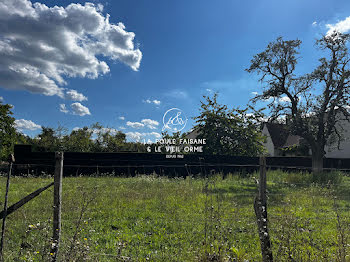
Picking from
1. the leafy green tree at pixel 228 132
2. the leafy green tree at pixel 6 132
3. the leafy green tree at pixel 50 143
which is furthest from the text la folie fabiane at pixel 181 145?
the leafy green tree at pixel 6 132

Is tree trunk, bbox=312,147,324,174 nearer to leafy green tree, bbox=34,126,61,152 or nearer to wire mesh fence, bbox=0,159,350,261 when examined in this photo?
wire mesh fence, bbox=0,159,350,261

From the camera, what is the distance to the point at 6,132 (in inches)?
749

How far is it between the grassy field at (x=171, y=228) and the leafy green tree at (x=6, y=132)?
36.3 feet

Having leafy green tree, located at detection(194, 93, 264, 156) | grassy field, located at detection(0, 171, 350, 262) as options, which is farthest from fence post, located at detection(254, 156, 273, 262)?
leafy green tree, located at detection(194, 93, 264, 156)

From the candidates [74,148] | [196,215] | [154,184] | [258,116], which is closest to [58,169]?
[196,215]

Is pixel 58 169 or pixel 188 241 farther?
pixel 188 241

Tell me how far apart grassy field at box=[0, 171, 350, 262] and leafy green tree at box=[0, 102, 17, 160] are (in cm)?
1108

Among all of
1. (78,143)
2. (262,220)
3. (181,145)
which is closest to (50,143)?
(78,143)

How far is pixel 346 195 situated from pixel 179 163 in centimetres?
819

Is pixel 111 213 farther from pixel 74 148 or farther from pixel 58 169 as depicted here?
pixel 74 148

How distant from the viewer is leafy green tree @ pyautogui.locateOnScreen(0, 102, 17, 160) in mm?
18428

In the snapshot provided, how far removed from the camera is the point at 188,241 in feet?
15.2

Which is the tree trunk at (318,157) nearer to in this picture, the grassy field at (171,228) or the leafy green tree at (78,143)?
the grassy field at (171,228)

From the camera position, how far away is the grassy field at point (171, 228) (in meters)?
3.66
